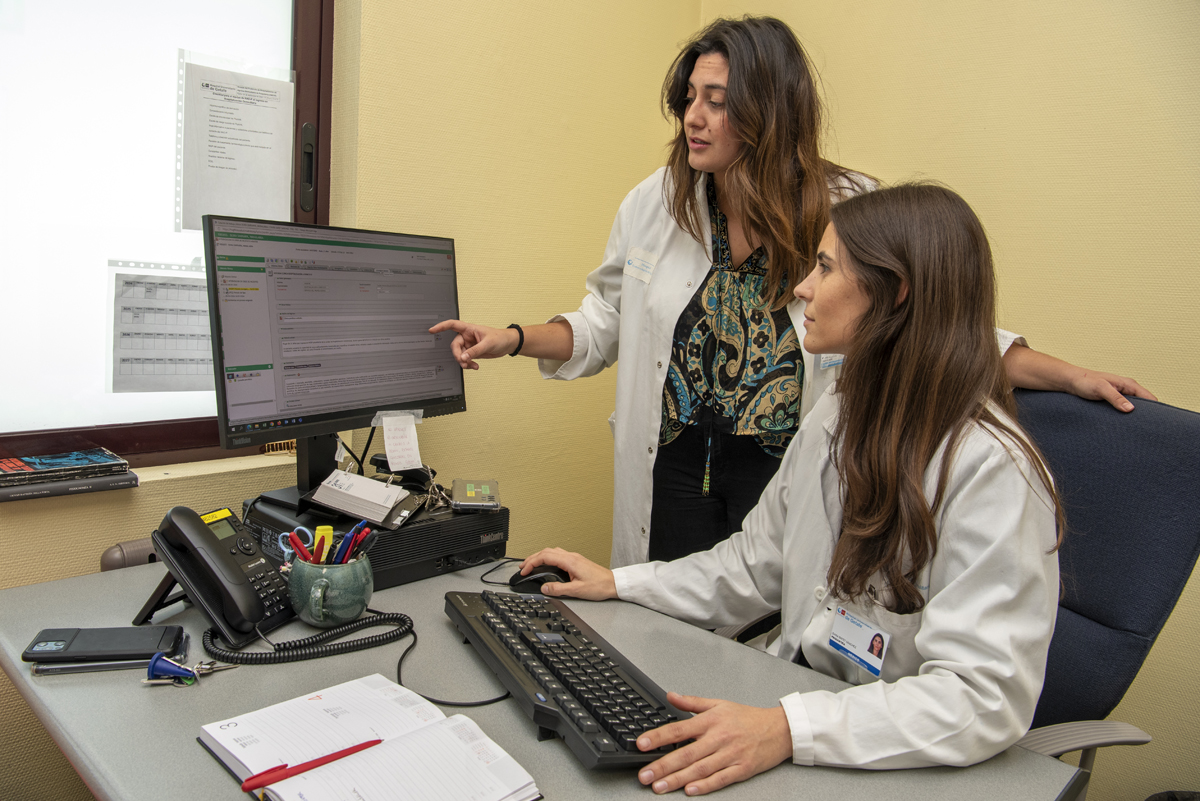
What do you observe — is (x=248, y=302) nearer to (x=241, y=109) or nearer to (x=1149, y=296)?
(x=241, y=109)

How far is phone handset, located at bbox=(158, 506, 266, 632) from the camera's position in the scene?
40.5 inches

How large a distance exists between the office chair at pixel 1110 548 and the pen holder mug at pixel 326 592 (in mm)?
926

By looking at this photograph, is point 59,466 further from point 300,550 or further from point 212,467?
point 300,550

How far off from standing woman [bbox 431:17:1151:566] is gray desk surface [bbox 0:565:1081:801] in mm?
514

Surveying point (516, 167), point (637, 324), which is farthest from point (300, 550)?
point (516, 167)

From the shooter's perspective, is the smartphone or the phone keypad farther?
the smartphone

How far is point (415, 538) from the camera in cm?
128

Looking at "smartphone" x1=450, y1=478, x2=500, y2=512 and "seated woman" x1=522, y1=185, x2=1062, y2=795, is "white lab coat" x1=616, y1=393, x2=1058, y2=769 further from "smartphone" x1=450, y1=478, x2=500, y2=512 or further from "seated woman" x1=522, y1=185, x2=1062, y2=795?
"smartphone" x1=450, y1=478, x2=500, y2=512

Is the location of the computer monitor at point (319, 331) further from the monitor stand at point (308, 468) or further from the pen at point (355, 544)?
the pen at point (355, 544)

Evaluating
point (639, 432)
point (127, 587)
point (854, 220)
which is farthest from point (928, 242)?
point (127, 587)

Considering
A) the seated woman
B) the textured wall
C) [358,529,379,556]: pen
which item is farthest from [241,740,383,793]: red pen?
the textured wall

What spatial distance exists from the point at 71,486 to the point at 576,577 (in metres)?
0.94

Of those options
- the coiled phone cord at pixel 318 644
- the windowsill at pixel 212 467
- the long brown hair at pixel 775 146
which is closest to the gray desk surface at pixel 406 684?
the coiled phone cord at pixel 318 644

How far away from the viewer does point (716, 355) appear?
161 centimetres
